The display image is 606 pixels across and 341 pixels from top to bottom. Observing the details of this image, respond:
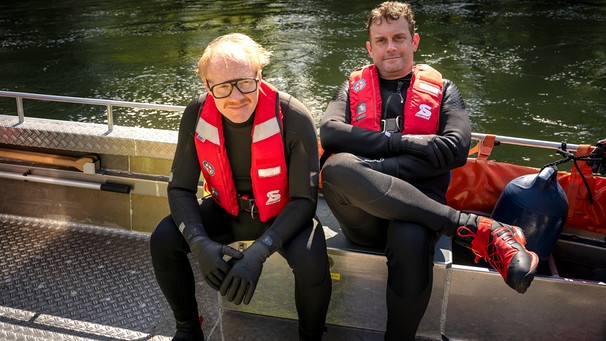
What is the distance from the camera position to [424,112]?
257 cm

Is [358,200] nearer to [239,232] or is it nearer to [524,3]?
[239,232]

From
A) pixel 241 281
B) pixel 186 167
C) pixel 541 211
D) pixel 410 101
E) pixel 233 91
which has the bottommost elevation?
pixel 241 281

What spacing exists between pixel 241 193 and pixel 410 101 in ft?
2.70

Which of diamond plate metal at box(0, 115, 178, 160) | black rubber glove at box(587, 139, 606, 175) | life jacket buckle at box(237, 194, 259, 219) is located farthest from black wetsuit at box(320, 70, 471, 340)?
diamond plate metal at box(0, 115, 178, 160)

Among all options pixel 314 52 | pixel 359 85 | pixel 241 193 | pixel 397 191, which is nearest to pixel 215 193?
pixel 241 193

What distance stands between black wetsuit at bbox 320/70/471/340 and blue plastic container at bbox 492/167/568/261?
12.2 inches

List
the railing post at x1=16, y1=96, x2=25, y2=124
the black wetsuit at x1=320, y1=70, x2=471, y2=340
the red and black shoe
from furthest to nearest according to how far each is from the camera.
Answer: the railing post at x1=16, y1=96, x2=25, y2=124 < the black wetsuit at x1=320, y1=70, x2=471, y2=340 < the red and black shoe

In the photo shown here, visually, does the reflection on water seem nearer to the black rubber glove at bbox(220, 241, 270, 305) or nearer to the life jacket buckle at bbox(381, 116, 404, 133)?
the life jacket buckle at bbox(381, 116, 404, 133)

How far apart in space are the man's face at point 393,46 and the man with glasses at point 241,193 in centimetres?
58

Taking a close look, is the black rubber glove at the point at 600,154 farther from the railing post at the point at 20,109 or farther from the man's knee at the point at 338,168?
the railing post at the point at 20,109

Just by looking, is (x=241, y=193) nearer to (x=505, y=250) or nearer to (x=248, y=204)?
(x=248, y=204)

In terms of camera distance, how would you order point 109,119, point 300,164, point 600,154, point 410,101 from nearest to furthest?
point 300,164, point 600,154, point 410,101, point 109,119

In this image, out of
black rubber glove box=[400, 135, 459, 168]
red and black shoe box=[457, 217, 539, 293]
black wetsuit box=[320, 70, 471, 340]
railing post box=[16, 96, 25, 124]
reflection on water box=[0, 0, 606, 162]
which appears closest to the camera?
red and black shoe box=[457, 217, 539, 293]

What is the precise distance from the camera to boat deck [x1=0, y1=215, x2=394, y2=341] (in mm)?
2584
